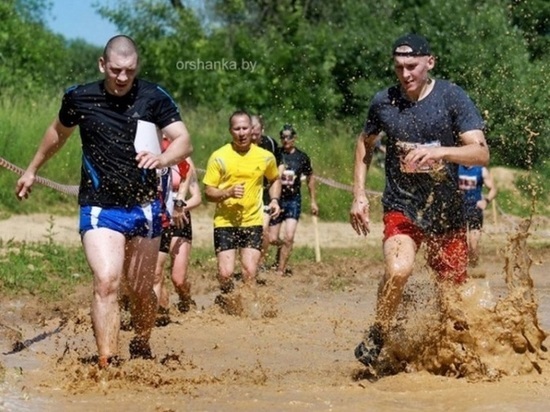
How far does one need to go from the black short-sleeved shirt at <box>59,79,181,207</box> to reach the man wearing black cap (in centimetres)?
138

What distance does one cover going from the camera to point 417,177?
804cm

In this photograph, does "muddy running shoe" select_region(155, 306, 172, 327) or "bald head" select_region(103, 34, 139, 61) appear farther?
"muddy running shoe" select_region(155, 306, 172, 327)

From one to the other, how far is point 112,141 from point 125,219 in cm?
49

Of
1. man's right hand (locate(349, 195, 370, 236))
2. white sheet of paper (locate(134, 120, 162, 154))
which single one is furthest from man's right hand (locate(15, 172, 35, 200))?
man's right hand (locate(349, 195, 370, 236))

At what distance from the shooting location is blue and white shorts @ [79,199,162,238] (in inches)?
309

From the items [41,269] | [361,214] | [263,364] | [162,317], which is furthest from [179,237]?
[361,214]

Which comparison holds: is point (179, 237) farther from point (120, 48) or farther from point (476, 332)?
point (476, 332)

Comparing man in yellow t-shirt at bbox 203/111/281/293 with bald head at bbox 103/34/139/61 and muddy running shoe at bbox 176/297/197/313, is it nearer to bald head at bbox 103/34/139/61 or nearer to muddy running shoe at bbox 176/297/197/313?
muddy running shoe at bbox 176/297/197/313

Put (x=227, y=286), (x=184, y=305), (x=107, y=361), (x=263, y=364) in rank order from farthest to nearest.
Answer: (x=227, y=286), (x=184, y=305), (x=263, y=364), (x=107, y=361)

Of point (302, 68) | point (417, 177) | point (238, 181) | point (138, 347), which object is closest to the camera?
point (417, 177)

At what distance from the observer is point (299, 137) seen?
2334 cm

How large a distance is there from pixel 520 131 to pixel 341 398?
1002 cm

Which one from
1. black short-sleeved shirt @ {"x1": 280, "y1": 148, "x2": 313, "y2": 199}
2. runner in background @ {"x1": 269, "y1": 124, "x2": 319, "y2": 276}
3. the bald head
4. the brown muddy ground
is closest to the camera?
the brown muddy ground

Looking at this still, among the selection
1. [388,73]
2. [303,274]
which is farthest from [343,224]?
[303,274]
